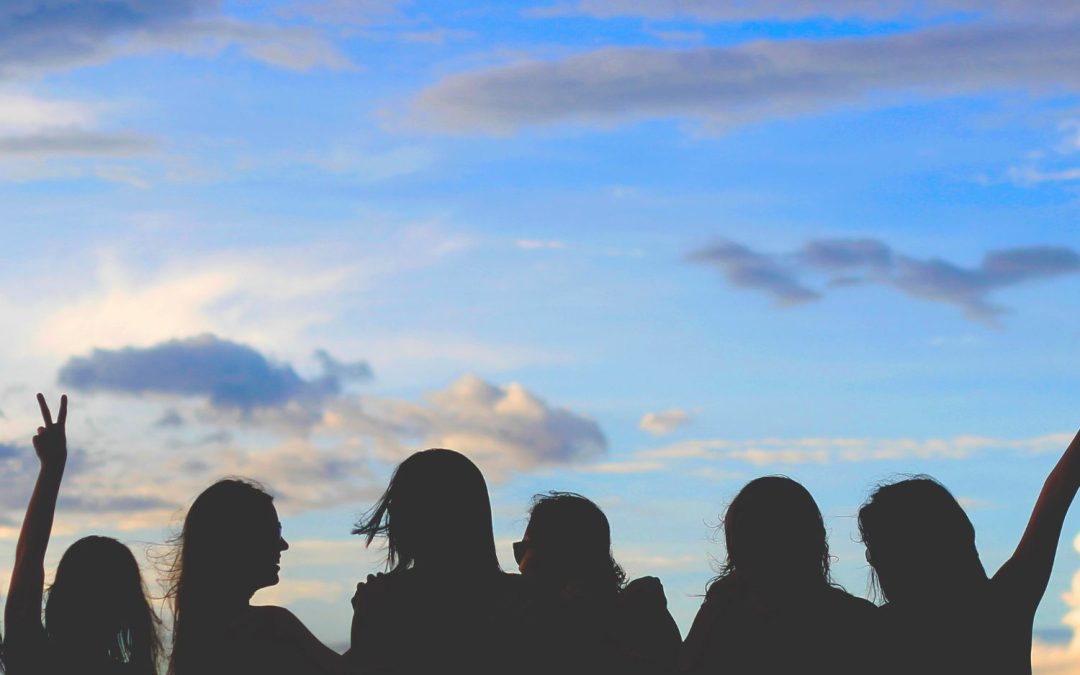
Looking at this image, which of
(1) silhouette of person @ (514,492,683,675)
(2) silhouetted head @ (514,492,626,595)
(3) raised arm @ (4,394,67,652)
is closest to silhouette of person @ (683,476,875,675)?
(1) silhouette of person @ (514,492,683,675)

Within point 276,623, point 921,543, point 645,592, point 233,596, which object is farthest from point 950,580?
point 233,596

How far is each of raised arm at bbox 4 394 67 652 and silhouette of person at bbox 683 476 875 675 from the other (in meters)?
3.57

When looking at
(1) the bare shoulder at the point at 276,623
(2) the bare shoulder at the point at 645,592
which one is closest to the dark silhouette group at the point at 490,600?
(1) the bare shoulder at the point at 276,623

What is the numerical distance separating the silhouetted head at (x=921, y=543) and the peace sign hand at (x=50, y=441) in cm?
469

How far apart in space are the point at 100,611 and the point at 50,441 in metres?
Result: 1.06

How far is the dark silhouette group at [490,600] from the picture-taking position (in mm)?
6176

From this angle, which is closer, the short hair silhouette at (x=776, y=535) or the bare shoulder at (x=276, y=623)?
the bare shoulder at (x=276, y=623)

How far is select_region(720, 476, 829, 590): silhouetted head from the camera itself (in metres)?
6.62

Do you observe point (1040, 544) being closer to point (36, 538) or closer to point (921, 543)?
point (921, 543)

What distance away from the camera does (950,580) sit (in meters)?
6.48

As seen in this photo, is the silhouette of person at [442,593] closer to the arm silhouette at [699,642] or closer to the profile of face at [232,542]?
the profile of face at [232,542]

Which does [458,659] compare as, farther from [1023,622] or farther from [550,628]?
[1023,622]

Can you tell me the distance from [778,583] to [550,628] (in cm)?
130

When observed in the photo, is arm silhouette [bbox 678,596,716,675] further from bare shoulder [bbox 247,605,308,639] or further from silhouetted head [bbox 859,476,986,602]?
bare shoulder [bbox 247,605,308,639]
